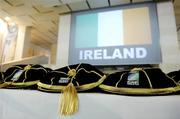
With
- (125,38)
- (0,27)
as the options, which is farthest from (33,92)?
(0,27)

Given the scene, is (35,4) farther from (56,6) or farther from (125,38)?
(125,38)

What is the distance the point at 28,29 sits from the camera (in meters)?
3.36

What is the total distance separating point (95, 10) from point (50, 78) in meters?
1.83

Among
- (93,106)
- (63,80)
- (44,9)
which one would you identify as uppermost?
(44,9)

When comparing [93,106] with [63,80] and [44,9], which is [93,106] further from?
[44,9]

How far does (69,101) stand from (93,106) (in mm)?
103

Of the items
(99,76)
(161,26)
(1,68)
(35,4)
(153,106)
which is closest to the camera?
(153,106)

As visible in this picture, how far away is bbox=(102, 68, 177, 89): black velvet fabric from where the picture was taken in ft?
2.12

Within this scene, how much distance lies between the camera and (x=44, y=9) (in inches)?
105

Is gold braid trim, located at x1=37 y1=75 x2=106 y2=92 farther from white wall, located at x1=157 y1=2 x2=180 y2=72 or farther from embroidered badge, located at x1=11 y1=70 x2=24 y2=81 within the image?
white wall, located at x1=157 y1=2 x2=180 y2=72

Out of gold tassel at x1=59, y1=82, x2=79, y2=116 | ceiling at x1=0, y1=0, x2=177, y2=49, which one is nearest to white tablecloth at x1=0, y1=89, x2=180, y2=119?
gold tassel at x1=59, y1=82, x2=79, y2=116

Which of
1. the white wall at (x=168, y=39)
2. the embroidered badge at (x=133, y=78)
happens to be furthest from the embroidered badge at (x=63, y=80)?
the white wall at (x=168, y=39)

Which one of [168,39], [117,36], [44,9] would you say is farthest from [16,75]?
[44,9]

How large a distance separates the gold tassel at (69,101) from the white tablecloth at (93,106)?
0.8 inches
